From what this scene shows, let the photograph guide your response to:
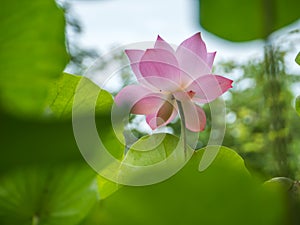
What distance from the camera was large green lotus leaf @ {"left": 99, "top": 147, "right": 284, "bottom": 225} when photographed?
0.09 meters

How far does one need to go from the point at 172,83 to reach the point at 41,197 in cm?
17

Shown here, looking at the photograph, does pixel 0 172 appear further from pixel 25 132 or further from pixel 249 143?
pixel 249 143

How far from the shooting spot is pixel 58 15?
13 centimetres

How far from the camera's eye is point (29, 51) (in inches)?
4.7

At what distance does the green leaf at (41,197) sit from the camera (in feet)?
0.43

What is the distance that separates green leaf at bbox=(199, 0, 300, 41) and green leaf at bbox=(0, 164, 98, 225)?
5 centimetres

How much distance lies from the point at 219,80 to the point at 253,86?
2.97 metres

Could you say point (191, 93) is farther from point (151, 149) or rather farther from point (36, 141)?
point (36, 141)

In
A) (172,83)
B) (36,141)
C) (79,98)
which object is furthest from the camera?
(172,83)

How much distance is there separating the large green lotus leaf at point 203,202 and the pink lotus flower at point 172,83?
0.59 feet

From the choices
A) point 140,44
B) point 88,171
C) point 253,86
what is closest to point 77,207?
point 88,171

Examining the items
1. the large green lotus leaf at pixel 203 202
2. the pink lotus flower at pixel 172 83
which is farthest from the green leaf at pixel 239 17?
the pink lotus flower at pixel 172 83

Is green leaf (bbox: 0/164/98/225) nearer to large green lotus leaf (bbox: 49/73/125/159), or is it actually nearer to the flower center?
large green lotus leaf (bbox: 49/73/125/159)

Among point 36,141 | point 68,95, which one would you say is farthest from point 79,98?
point 36,141
